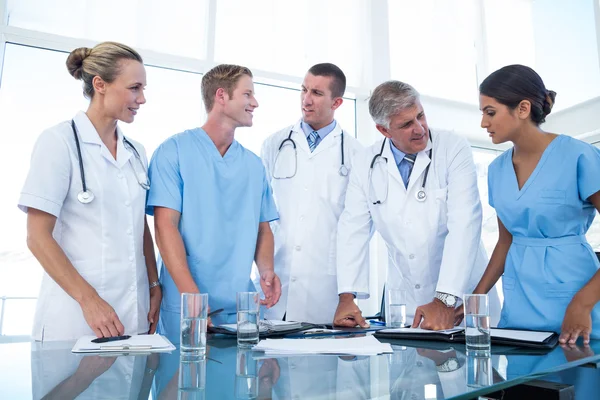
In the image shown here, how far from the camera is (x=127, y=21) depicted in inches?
159

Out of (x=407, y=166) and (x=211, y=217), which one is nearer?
(x=211, y=217)

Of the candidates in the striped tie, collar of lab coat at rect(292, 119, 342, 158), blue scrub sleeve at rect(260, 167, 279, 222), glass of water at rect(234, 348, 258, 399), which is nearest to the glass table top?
glass of water at rect(234, 348, 258, 399)

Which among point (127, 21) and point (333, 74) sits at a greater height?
point (127, 21)

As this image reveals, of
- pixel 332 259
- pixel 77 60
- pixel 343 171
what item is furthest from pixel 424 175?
pixel 77 60

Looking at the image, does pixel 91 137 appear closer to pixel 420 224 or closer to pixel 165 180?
pixel 165 180

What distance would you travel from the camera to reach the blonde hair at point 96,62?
1.71 metres

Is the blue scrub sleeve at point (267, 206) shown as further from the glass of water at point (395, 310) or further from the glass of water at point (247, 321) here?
the glass of water at point (247, 321)

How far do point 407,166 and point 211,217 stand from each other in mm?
834

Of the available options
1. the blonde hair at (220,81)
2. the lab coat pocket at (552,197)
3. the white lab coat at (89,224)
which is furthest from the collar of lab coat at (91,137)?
the lab coat pocket at (552,197)

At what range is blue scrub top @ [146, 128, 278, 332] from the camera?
1.79 metres

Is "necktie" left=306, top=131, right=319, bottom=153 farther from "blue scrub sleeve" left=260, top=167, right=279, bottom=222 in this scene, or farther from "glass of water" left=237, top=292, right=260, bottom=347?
"glass of water" left=237, top=292, right=260, bottom=347

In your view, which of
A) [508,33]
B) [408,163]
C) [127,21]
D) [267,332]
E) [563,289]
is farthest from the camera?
[508,33]

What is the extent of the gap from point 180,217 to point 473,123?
467cm

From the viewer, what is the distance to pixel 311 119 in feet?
8.34
